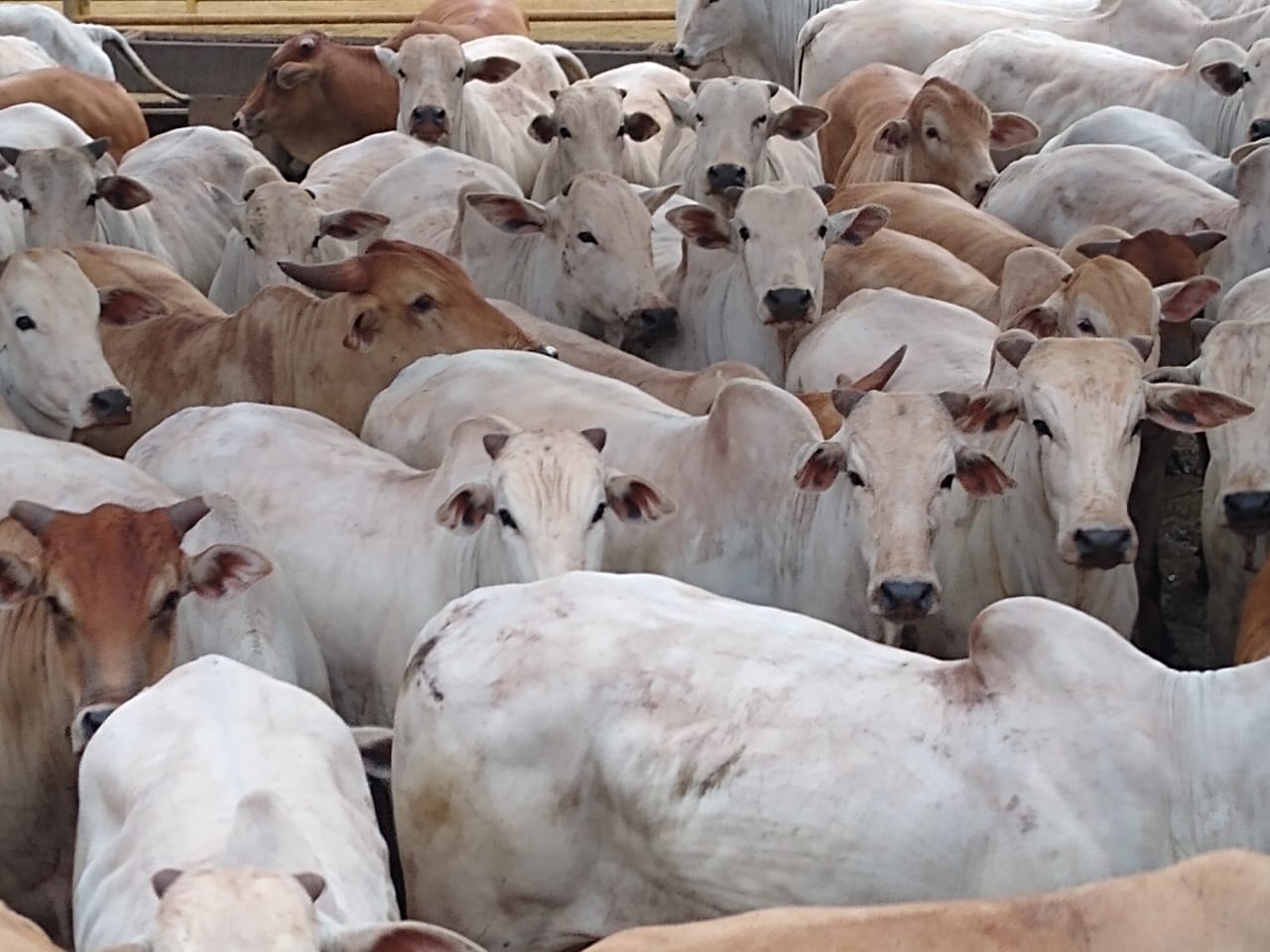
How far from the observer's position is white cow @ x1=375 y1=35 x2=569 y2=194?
938 centimetres

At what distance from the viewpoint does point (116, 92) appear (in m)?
10.8

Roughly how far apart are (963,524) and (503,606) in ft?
5.48

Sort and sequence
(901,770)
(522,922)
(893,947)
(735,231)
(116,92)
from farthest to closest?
(116,92) → (735,231) → (522,922) → (901,770) → (893,947)

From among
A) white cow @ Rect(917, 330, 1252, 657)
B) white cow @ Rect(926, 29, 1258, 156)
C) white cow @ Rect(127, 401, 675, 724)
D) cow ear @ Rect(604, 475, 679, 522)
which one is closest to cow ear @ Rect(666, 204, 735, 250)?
white cow @ Rect(127, 401, 675, 724)

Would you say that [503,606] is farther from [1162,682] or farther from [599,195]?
[599,195]

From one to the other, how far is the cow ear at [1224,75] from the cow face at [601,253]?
267 centimetres

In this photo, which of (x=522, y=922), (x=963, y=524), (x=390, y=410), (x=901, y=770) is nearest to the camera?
(x=901, y=770)

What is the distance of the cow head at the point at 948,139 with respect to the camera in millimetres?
8617

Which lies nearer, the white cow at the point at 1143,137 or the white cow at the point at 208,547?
the white cow at the point at 208,547

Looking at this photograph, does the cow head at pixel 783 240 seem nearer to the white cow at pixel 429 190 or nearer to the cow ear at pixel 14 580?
the white cow at pixel 429 190

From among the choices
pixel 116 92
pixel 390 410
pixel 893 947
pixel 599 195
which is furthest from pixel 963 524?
pixel 116 92

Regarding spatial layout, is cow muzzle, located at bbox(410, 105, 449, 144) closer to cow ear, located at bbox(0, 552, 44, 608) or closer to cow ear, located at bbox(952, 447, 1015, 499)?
cow ear, located at bbox(952, 447, 1015, 499)

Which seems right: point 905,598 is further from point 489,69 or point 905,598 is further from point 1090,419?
point 489,69

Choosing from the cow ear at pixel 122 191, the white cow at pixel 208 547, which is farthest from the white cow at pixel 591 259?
the white cow at pixel 208 547
